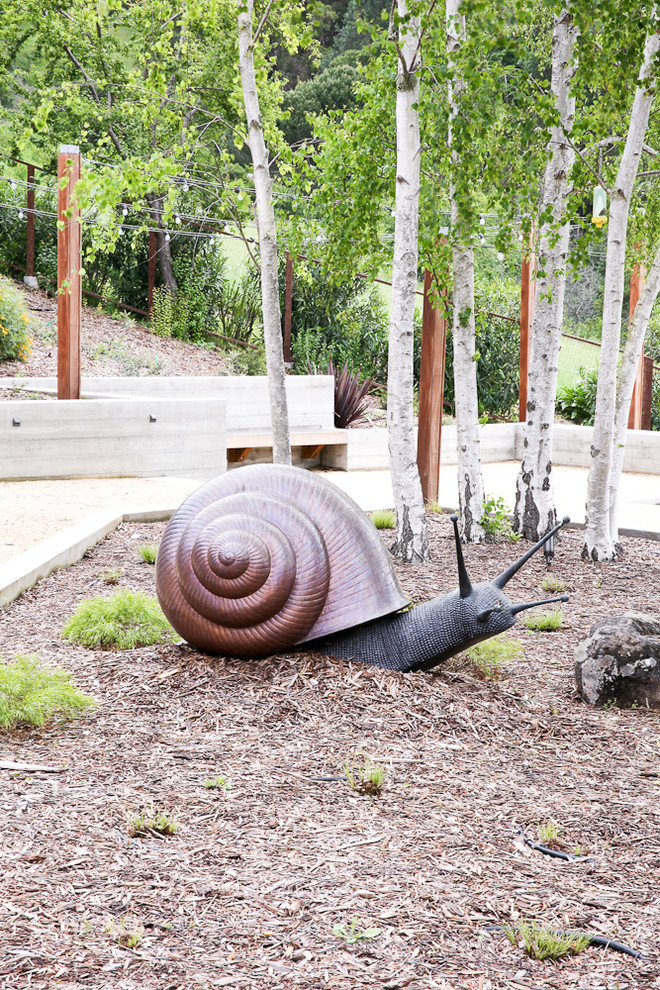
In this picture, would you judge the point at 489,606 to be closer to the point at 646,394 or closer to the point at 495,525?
the point at 495,525

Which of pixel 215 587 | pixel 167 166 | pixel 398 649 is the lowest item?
pixel 398 649

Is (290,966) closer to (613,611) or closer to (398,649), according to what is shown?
(398,649)

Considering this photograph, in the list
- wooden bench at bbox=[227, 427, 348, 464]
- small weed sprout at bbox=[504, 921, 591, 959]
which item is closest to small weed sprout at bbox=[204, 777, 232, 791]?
small weed sprout at bbox=[504, 921, 591, 959]

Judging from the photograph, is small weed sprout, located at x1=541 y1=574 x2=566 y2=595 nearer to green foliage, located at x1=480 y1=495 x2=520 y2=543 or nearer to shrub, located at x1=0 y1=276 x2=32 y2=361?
green foliage, located at x1=480 y1=495 x2=520 y2=543

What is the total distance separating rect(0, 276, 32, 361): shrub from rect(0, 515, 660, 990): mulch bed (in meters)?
8.64

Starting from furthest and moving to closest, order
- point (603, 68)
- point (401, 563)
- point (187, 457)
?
point (187, 457)
point (401, 563)
point (603, 68)

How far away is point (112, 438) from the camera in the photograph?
32.4ft

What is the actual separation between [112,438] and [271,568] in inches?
269

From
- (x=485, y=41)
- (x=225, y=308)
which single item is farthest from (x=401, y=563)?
(x=225, y=308)

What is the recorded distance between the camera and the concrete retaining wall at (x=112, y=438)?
936 cm

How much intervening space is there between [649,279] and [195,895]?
16.1 feet

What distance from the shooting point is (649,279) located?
597cm

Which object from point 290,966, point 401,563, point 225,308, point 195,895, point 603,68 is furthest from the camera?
point 225,308

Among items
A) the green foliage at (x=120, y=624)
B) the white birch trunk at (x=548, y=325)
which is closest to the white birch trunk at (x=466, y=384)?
the white birch trunk at (x=548, y=325)
